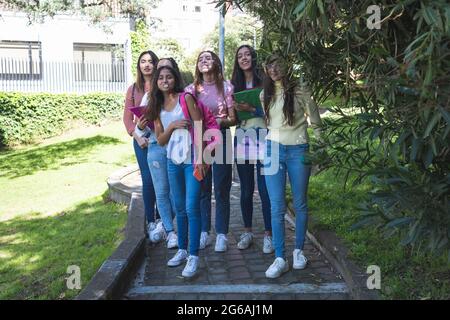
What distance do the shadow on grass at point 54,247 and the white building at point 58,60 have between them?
10.4m

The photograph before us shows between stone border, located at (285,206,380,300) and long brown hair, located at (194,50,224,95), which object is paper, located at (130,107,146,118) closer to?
long brown hair, located at (194,50,224,95)

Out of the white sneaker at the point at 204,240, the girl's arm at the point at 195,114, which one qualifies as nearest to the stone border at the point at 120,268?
the white sneaker at the point at 204,240

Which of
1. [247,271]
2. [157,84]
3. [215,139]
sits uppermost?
[157,84]

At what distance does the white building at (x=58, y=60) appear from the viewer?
66.4 feet

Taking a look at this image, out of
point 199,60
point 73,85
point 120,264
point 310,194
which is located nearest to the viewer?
point 120,264

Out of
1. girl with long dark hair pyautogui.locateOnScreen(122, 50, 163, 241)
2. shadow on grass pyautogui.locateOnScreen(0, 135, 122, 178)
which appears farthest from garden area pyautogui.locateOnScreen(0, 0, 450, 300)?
shadow on grass pyautogui.locateOnScreen(0, 135, 122, 178)

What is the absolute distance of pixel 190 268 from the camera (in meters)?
4.59

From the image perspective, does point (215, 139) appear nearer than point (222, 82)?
Yes

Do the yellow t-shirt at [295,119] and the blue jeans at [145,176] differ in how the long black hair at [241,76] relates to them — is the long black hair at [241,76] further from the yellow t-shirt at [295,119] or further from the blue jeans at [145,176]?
the blue jeans at [145,176]

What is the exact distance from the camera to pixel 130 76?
2142cm

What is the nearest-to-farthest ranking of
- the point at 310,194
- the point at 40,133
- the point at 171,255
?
1. the point at 171,255
2. the point at 310,194
3. the point at 40,133
